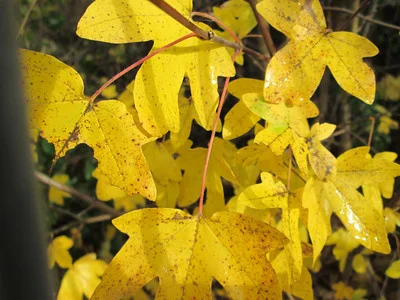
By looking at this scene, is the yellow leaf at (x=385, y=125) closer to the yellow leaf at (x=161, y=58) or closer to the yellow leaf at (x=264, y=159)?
the yellow leaf at (x=264, y=159)

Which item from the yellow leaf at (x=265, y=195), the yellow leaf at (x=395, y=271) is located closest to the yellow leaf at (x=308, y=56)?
the yellow leaf at (x=265, y=195)

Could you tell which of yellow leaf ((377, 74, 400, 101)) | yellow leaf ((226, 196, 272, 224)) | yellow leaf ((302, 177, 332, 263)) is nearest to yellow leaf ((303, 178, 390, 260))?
yellow leaf ((302, 177, 332, 263))

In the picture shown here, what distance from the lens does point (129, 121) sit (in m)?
0.78

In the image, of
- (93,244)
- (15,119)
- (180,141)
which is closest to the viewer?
(15,119)

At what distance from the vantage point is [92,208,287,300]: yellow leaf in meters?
0.76

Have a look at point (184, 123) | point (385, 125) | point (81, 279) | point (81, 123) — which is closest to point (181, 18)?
point (81, 123)

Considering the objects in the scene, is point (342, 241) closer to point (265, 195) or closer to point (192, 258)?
point (265, 195)

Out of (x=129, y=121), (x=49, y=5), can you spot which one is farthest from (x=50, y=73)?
(x=49, y=5)

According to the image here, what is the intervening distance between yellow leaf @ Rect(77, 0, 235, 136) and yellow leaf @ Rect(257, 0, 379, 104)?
90mm

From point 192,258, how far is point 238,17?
28.9 inches

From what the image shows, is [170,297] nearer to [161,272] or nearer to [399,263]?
[161,272]

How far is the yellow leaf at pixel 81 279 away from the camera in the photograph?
59.4 inches

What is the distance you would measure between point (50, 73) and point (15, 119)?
54cm

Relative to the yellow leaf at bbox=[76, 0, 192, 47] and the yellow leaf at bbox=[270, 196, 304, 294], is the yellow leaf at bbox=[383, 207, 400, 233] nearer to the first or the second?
the yellow leaf at bbox=[270, 196, 304, 294]
